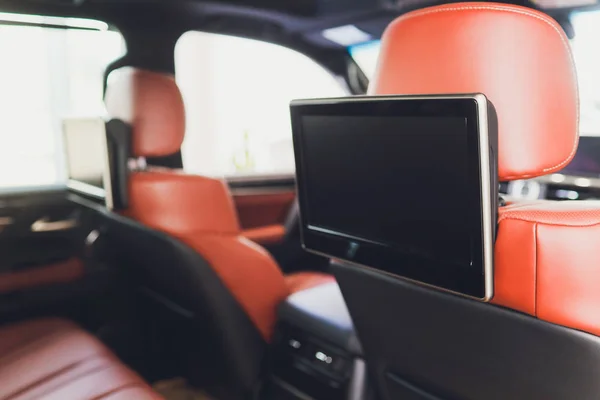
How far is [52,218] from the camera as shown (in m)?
2.56

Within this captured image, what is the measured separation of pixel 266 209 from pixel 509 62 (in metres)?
2.28

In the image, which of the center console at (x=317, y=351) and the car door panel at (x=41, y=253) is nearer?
the center console at (x=317, y=351)

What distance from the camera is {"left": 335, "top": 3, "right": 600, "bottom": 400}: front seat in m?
0.93

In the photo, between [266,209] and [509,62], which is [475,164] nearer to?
[509,62]

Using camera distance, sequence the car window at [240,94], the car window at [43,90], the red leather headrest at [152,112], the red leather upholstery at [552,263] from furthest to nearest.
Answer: the car window at [240,94] → the car window at [43,90] → the red leather headrest at [152,112] → the red leather upholstery at [552,263]

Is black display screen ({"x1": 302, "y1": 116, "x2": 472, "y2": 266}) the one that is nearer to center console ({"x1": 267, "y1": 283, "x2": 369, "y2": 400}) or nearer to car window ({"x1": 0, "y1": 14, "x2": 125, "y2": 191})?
center console ({"x1": 267, "y1": 283, "x2": 369, "y2": 400})

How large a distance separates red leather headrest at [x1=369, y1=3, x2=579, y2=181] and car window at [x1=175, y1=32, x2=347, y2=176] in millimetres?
1729

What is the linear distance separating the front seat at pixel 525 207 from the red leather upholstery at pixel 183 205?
907 millimetres

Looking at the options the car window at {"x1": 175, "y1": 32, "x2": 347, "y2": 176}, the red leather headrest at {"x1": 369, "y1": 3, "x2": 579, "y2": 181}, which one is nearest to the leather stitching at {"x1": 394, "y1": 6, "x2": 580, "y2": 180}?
the red leather headrest at {"x1": 369, "y1": 3, "x2": 579, "y2": 181}

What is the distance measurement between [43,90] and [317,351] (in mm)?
2302

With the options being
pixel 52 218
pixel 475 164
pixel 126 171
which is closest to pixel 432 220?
pixel 475 164

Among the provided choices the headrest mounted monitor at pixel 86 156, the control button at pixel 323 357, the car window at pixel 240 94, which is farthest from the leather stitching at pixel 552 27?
the car window at pixel 240 94

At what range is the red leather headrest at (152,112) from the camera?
6.35ft

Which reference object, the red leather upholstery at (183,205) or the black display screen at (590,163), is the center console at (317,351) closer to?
the red leather upholstery at (183,205)
